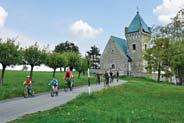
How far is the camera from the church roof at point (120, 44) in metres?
114

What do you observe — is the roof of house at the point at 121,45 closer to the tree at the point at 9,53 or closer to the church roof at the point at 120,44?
the church roof at the point at 120,44

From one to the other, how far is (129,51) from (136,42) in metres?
3.69

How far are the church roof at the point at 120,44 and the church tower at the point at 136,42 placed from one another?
1686mm

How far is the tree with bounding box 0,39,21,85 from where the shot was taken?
38.1 m

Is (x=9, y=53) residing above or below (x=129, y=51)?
below

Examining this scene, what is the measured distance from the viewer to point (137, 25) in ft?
376

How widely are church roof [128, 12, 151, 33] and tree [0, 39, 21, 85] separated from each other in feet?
252

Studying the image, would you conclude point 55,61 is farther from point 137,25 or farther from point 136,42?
point 137,25

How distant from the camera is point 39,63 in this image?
47.4m

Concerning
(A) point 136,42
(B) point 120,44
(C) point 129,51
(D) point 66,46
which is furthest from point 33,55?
(D) point 66,46

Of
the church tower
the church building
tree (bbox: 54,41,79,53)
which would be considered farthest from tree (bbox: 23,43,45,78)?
tree (bbox: 54,41,79,53)

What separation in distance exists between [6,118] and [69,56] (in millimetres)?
47895

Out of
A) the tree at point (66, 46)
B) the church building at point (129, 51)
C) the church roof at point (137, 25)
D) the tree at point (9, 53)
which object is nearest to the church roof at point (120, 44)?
the church building at point (129, 51)

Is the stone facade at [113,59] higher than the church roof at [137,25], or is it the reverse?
the church roof at [137,25]
